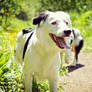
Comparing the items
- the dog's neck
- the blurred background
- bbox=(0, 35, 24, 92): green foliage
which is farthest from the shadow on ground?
the dog's neck

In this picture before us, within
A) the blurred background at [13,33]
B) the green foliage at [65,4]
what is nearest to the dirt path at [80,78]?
the blurred background at [13,33]

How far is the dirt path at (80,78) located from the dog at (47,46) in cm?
115

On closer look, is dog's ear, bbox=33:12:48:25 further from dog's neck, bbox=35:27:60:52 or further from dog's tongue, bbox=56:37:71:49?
dog's tongue, bbox=56:37:71:49

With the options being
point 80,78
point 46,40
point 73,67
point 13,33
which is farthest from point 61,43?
point 13,33

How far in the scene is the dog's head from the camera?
7.86 feet

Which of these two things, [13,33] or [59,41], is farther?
[13,33]

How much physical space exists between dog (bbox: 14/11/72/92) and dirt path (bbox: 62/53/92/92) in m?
1.15

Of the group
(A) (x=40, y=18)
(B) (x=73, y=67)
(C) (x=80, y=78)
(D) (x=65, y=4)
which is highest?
(D) (x=65, y=4)

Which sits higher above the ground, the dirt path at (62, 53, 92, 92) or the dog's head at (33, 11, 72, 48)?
the dog's head at (33, 11, 72, 48)

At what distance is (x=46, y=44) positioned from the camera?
8.35 ft

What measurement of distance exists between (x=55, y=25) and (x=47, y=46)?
0.29m

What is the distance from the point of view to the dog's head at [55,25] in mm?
2395

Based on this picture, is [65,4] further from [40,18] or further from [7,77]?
[40,18]

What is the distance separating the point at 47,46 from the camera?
8.39 feet
